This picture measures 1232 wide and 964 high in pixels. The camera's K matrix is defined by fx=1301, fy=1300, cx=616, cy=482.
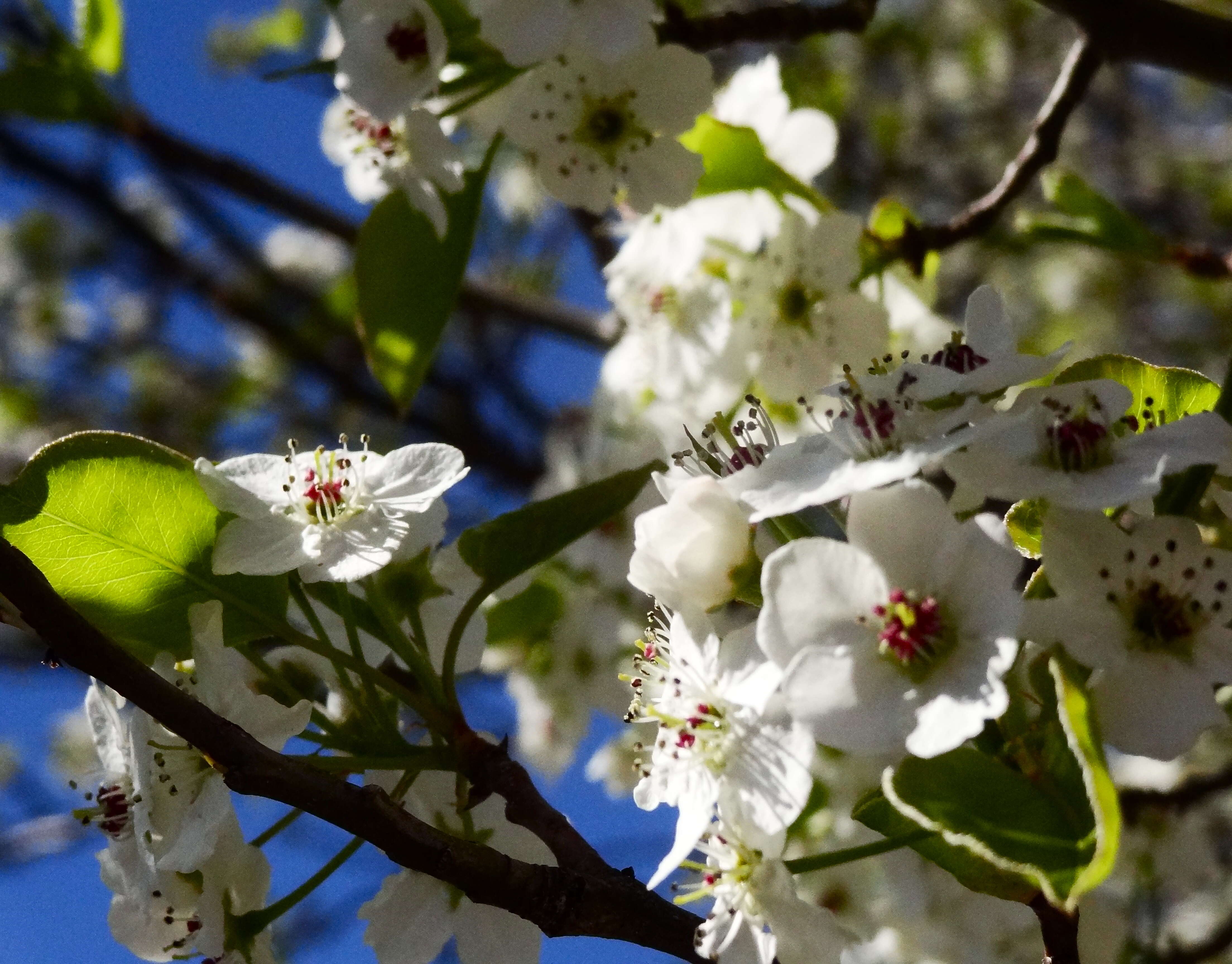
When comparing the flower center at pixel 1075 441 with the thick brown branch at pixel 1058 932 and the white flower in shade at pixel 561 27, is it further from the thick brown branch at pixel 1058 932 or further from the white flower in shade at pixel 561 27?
the white flower in shade at pixel 561 27

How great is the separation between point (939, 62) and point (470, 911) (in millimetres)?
5196

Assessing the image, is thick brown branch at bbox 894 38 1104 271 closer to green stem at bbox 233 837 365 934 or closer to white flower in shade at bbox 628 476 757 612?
white flower in shade at bbox 628 476 757 612

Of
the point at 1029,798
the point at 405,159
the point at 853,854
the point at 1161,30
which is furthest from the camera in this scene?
the point at 1161,30

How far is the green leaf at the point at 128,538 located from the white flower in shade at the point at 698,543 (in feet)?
1.02

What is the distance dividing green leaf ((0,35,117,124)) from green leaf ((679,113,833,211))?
91cm

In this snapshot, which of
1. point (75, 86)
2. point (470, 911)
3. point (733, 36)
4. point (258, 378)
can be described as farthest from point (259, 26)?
point (470, 911)

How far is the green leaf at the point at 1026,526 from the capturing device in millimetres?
931

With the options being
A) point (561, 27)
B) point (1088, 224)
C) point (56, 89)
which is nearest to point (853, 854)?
point (561, 27)

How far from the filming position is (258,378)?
15.2 feet

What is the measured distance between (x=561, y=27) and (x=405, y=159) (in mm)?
272

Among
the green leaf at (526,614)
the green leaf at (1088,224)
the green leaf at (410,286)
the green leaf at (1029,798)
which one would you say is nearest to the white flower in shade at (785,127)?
the green leaf at (1088,224)

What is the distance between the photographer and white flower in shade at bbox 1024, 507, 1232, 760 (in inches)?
31.3

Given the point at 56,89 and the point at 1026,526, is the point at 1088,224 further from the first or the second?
the point at 56,89

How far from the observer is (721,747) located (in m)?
0.93
